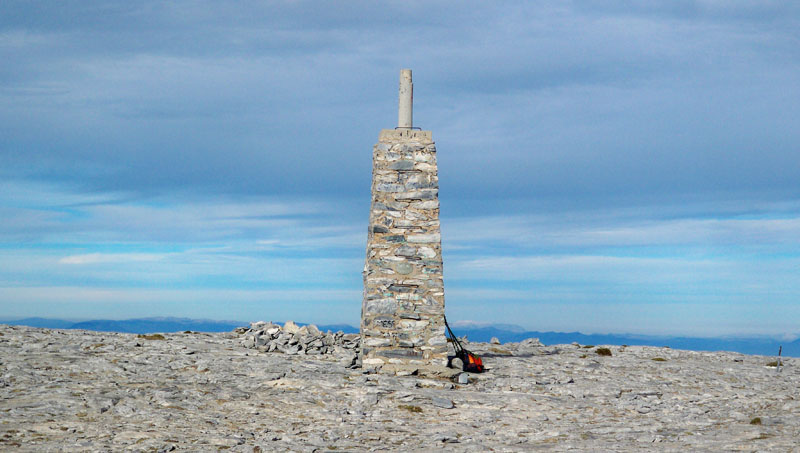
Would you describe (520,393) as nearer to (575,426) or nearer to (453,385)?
(453,385)

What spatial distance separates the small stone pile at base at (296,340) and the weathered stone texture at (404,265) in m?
2.45

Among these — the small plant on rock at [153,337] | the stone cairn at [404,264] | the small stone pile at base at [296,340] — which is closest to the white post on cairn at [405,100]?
the stone cairn at [404,264]

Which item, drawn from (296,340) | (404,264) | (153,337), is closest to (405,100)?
(404,264)

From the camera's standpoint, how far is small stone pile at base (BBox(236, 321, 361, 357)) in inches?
907

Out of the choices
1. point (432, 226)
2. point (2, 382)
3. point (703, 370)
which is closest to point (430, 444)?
point (432, 226)

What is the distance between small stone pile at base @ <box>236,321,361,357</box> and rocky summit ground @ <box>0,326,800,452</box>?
1.23ft

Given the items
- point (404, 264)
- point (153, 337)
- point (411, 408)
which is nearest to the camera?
point (411, 408)

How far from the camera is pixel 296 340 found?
78.6 ft

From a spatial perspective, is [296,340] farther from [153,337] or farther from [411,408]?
[411,408]

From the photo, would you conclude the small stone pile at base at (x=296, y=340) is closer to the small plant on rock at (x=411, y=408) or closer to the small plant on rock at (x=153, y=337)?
the small plant on rock at (x=153, y=337)

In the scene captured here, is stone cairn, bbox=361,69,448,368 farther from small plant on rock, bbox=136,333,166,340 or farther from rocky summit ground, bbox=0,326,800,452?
small plant on rock, bbox=136,333,166,340

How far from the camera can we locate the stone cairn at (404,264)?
19969mm

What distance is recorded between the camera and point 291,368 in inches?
762

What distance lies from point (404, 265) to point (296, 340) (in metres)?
5.83
